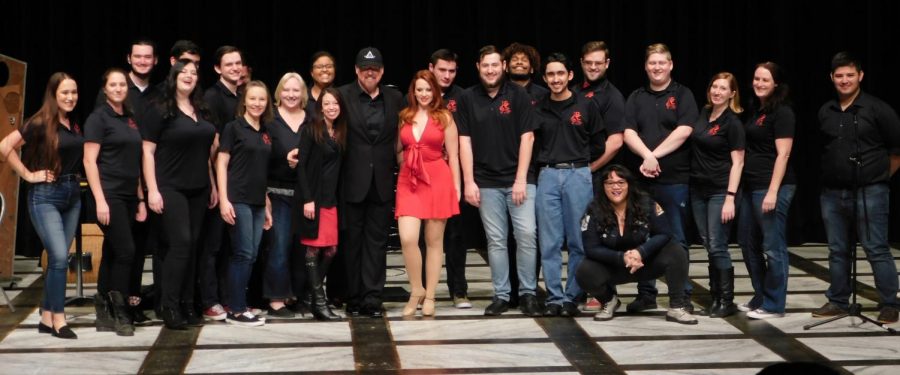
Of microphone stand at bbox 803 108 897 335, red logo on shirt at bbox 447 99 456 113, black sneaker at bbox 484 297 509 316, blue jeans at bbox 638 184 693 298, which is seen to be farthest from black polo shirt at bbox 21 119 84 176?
microphone stand at bbox 803 108 897 335

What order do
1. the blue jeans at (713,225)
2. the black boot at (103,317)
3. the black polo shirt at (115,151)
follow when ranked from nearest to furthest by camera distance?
the black polo shirt at (115,151), the black boot at (103,317), the blue jeans at (713,225)

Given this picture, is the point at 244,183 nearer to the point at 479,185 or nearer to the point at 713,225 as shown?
the point at 479,185

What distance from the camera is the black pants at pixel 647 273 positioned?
19.5ft

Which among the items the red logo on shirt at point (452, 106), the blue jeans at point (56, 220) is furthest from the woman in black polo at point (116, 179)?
the red logo on shirt at point (452, 106)

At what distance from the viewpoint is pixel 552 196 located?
6.13 metres

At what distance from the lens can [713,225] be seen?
6074mm

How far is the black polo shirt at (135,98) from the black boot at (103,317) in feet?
2.87

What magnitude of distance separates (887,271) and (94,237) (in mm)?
4637

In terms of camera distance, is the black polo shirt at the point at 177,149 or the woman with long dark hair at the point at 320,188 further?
the woman with long dark hair at the point at 320,188

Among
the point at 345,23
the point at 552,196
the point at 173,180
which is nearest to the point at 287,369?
the point at 173,180

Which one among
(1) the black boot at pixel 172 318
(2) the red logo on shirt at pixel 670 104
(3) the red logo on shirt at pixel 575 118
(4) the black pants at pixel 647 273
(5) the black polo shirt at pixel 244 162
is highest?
(2) the red logo on shirt at pixel 670 104

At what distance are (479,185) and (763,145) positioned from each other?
1.39 meters

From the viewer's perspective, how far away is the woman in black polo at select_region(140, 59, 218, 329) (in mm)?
5605

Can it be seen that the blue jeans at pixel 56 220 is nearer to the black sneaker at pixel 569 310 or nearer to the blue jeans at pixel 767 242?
the black sneaker at pixel 569 310
